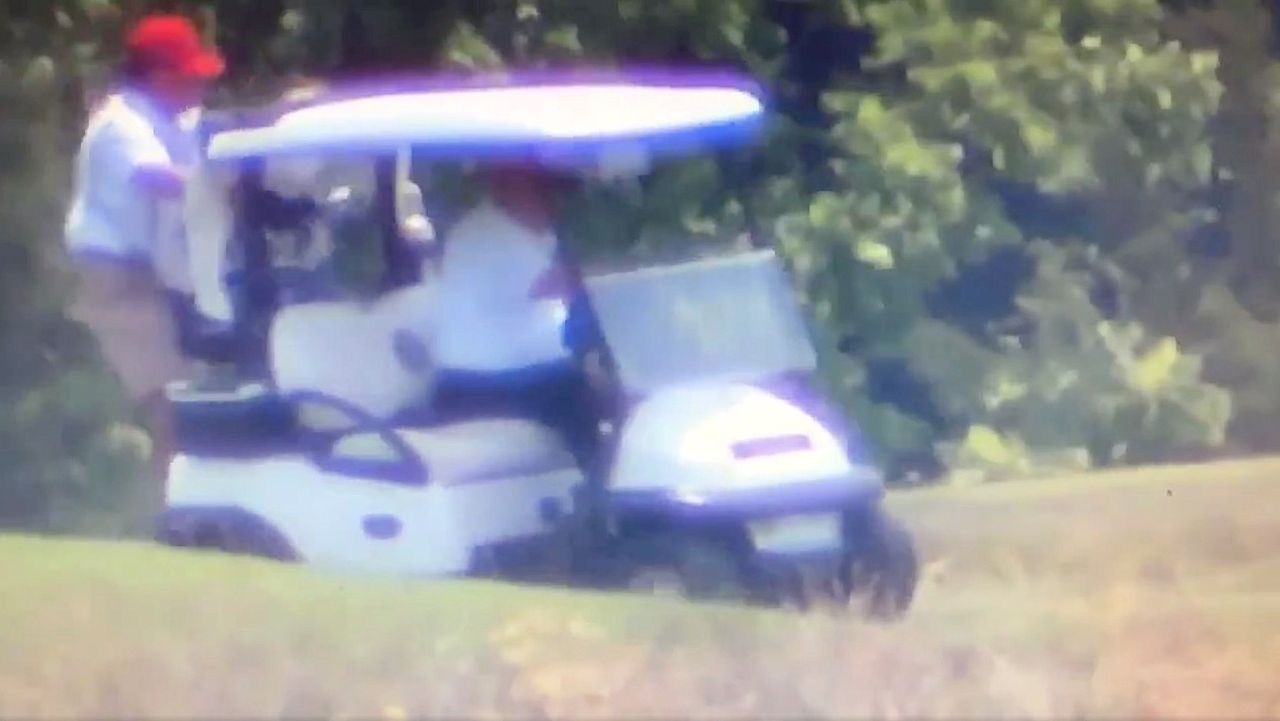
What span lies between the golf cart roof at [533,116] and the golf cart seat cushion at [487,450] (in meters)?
0.23

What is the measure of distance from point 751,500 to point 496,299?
27 centimetres

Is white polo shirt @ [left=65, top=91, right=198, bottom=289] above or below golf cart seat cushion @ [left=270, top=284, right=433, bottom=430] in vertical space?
above

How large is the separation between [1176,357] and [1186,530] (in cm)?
15

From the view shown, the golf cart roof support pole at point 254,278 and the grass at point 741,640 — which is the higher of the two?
the golf cart roof support pole at point 254,278

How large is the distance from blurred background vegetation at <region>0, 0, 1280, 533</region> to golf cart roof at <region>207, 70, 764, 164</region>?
22 millimetres

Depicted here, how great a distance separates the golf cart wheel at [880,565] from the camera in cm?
127

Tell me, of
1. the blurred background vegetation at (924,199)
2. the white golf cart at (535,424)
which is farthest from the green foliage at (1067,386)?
the white golf cart at (535,424)

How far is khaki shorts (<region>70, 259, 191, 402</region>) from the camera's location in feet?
4.32

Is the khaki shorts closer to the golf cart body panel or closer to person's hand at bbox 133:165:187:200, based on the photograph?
person's hand at bbox 133:165:187:200

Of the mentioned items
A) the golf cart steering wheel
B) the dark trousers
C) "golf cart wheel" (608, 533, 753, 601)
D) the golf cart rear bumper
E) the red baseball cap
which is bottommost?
"golf cart wheel" (608, 533, 753, 601)

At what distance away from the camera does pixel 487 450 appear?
1284 millimetres

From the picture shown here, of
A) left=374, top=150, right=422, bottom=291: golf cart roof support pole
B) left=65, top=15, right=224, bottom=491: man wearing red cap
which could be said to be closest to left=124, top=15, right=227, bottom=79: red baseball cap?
left=65, top=15, right=224, bottom=491: man wearing red cap

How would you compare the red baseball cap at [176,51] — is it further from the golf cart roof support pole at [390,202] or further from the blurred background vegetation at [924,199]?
the golf cart roof support pole at [390,202]

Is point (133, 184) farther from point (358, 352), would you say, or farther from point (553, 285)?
point (553, 285)
